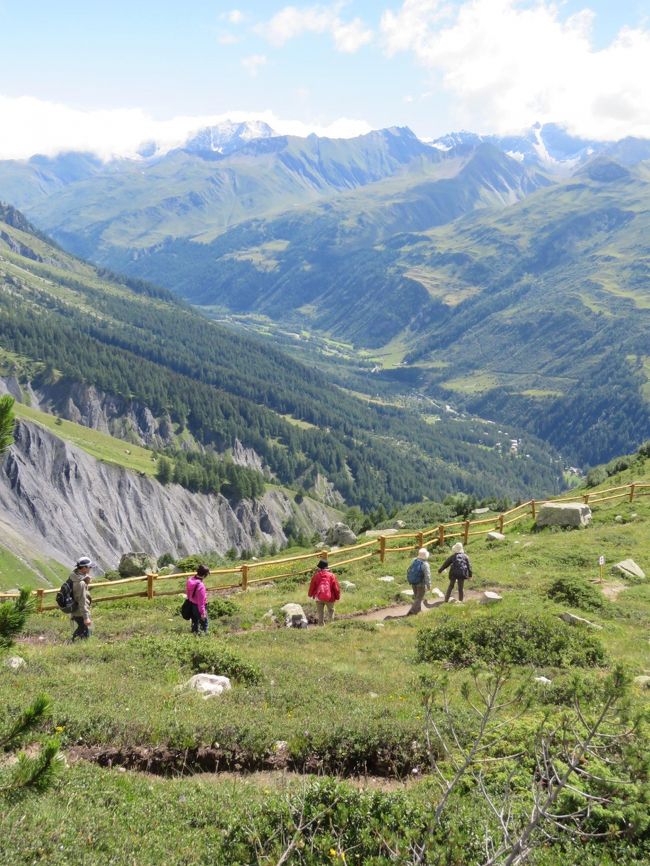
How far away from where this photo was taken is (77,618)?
2056 cm

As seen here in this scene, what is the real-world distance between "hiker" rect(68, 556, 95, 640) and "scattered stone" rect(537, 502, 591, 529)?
28.0 metres

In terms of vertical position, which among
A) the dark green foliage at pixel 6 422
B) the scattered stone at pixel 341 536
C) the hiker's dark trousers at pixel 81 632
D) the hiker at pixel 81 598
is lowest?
the scattered stone at pixel 341 536

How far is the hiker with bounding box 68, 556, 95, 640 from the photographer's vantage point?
65.4ft

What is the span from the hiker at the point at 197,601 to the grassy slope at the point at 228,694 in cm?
95

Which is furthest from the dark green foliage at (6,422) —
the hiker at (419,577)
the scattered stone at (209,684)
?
the hiker at (419,577)

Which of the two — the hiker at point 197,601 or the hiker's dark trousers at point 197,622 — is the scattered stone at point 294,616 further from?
the hiker at point 197,601

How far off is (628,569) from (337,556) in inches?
621

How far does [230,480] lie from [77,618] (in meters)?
130

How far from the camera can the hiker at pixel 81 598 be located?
19.9m

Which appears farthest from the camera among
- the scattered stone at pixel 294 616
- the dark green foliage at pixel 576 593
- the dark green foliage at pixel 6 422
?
the scattered stone at pixel 294 616

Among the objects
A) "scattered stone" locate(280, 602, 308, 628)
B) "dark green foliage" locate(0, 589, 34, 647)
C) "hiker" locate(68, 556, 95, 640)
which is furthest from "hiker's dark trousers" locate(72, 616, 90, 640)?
"dark green foliage" locate(0, 589, 34, 647)

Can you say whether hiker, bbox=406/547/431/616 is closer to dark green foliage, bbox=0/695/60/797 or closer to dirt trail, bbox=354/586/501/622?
dirt trail, bbox=354/586/501/622

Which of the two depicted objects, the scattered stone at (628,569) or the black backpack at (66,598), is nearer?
the black backpack at (66,598)

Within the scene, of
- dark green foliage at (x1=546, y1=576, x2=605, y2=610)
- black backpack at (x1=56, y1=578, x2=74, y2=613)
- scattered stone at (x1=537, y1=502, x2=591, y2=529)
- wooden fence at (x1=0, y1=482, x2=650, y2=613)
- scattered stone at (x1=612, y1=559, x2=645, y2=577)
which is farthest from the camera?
scattered stone at (x1=537, y1=502, x2=591, y2=529)
